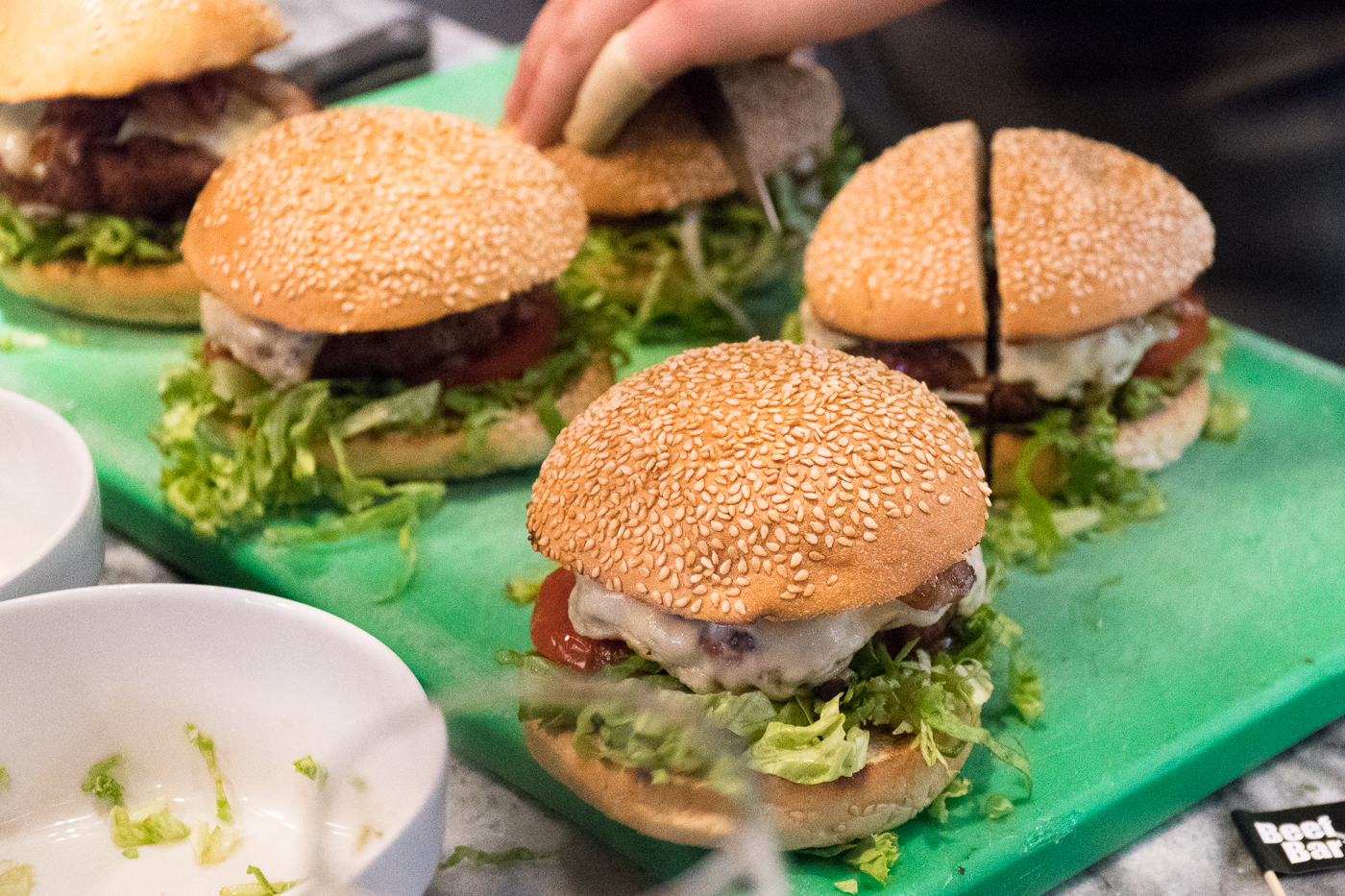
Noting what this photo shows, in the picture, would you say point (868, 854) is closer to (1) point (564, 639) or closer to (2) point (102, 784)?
(1) point (564, 639)

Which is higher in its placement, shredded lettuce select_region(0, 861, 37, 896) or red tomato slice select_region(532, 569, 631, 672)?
shredded lettuce select_region(0, 861, 37, 896)

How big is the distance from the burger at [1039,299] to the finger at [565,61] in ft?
2.87

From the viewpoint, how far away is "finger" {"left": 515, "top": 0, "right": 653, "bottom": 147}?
3275 mm

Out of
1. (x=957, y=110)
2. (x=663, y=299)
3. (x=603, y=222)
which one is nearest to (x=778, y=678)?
(x=663, y=299)

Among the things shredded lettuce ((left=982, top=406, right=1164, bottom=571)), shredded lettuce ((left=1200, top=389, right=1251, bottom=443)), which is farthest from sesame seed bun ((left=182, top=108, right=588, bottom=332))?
shredded lettuce ((left=1200, top=389, right=1251, bottom=443))

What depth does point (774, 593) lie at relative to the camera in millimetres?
1824

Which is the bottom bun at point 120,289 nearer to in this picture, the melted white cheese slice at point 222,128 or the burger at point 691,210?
the melted white cheese slice at point 222,128

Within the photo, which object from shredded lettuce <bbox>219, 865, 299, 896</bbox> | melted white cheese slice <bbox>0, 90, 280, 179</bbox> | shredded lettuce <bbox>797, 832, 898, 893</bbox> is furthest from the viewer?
melted white cheese slice <bbox>0, 90, 280, 179</bbox>

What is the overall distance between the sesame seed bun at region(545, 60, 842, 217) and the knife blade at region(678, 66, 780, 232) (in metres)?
0.02

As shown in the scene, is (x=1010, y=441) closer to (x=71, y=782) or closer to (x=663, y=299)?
(x=663, y=299)

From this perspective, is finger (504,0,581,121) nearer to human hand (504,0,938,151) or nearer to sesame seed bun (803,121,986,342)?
human hand (504,0,938,151)

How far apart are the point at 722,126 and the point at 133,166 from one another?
5.64 feet

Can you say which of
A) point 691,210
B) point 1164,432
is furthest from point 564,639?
point 691,210

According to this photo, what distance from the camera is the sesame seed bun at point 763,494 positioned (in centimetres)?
184
